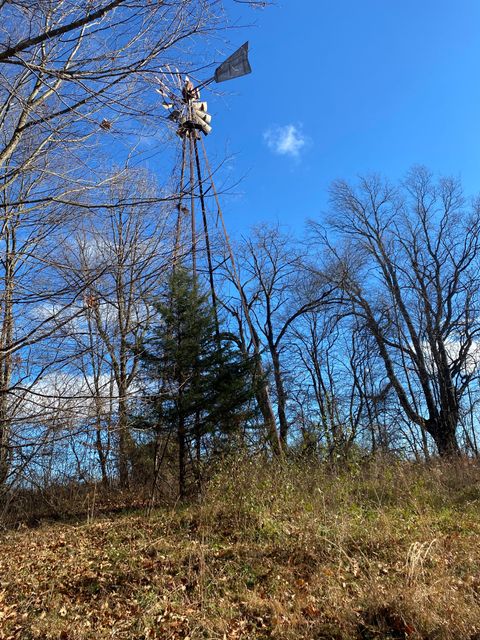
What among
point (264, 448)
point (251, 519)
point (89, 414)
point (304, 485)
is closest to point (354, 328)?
point (264, 448)

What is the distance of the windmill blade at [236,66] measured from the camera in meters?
3.25

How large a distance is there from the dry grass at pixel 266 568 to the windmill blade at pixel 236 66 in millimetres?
4377

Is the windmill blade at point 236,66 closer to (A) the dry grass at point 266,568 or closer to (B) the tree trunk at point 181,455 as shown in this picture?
(A) the dry grass at point 266,568

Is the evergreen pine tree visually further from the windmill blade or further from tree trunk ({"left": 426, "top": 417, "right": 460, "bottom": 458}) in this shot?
tree trunk ({"left": 426, "top": 417, "right": 460, "bottom": 458})

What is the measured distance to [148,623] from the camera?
4562 millimetres

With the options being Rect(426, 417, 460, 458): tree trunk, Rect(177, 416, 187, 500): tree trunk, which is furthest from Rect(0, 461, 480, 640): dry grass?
Rect(426, 417, 460, 458): tree trunk

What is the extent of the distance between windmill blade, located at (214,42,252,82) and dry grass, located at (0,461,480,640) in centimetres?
438

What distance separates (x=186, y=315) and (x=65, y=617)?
8656 mm

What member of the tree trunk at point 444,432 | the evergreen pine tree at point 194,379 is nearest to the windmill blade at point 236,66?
the evergreen pine tree at point 194,379

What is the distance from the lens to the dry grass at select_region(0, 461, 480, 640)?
420 centimetres

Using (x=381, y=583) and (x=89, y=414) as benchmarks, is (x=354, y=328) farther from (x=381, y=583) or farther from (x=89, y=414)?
(x=89, y=414)

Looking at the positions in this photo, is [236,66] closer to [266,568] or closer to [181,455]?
[266,568]

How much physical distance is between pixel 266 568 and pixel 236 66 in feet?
17.9

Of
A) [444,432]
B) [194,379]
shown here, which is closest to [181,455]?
[194,379]
